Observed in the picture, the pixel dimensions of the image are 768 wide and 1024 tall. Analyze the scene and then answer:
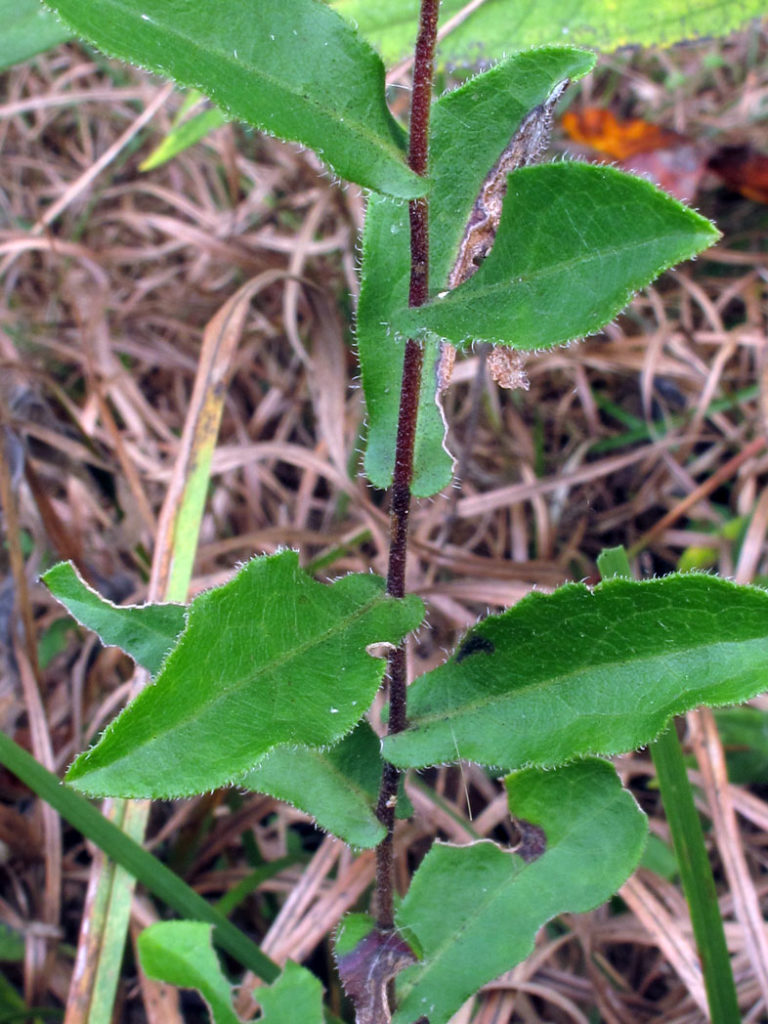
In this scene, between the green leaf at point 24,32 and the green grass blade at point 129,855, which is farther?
the green leaf at point 24,32

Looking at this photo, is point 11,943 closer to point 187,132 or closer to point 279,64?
point 279,64

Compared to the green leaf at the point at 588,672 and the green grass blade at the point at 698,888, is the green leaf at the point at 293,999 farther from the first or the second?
the green grass blade at the point at 698,888

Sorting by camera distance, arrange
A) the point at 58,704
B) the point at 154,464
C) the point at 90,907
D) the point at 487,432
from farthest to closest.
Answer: the point at 487,432
the point at 154,464
the point at 58,704
the point at 90,907

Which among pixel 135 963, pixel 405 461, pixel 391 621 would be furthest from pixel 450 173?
pixel 135 963

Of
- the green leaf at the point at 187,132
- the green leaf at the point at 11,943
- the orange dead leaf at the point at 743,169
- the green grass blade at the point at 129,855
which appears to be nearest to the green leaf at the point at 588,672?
the green grass blade at the point at 129,855

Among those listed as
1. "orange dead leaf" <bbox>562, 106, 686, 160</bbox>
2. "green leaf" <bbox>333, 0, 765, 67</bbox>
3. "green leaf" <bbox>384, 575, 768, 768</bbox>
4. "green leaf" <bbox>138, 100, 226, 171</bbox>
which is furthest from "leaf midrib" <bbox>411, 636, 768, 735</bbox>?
"orange dead leaf" <bbox>562, 106, 686, 160</bbox>

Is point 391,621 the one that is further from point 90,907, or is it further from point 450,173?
point 90,907
